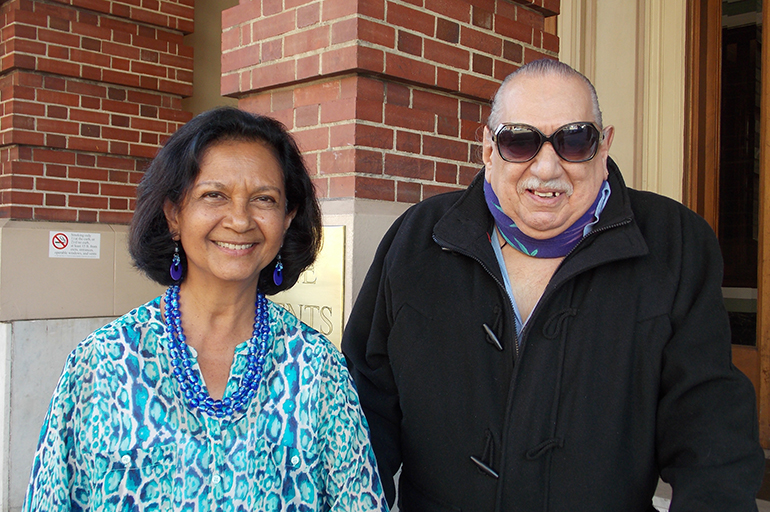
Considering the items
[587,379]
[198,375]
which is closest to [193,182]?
[198,375]

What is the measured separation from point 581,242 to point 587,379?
0.36m

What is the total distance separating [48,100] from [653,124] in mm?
4433

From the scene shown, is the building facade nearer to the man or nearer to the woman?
the man

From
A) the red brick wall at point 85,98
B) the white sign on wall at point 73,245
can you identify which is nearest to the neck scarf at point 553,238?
the white sign on wall at point 73,245

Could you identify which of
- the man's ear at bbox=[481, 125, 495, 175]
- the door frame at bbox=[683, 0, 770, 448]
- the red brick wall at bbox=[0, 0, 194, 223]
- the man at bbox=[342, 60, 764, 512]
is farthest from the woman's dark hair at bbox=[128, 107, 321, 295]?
the red brick wall at bbox=[0, 0, 194, 223]

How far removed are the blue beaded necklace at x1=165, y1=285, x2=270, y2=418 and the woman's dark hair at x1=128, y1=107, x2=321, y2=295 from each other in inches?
4.8

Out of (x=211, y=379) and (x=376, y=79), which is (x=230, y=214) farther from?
(x=376, y=79)

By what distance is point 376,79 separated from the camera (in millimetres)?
3094

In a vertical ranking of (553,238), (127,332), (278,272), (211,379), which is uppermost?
(553,238)

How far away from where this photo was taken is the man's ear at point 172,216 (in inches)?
70.6

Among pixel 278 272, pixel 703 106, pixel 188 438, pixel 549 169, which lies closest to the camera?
pixel 188 438

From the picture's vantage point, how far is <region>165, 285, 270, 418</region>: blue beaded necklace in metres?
1.68

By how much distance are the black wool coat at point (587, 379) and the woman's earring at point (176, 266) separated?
618 mm

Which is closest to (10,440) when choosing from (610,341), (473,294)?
(473,294)
